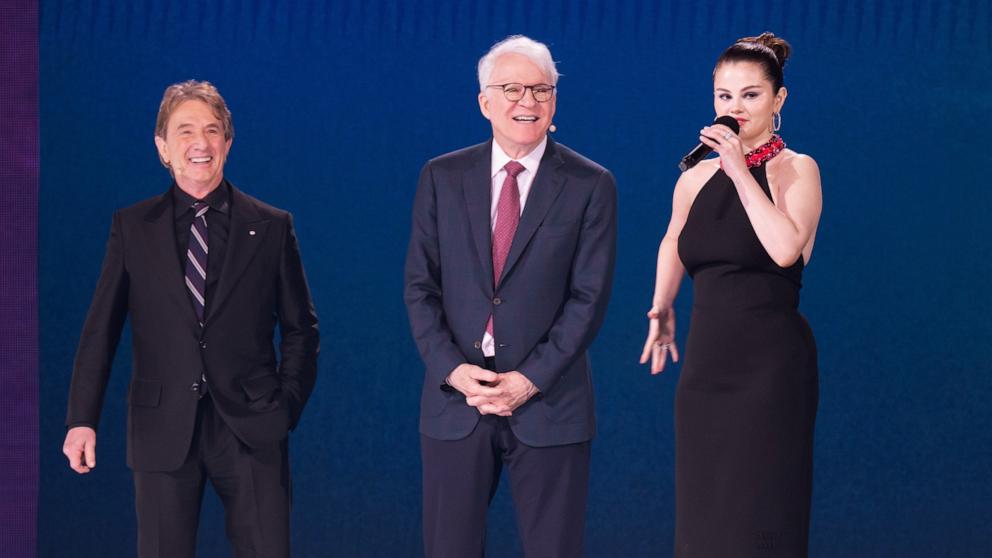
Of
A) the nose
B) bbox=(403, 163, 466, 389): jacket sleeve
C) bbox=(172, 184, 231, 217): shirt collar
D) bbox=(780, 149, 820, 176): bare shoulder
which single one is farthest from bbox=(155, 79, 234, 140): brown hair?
bbox=(780, 149, 820, 176): bare shoulder

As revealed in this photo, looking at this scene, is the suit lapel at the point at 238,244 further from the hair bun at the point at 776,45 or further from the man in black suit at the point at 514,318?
the hair bun at the point at 776,45

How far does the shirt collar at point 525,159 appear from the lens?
3.63 m

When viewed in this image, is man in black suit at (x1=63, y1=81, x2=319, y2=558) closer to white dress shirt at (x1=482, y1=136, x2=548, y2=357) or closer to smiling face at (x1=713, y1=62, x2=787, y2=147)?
white dress shirt at (x1=482, y1=136, x2=548, y2=357)

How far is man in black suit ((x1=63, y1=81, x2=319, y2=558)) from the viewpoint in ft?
11.9

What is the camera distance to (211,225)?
12.3ft

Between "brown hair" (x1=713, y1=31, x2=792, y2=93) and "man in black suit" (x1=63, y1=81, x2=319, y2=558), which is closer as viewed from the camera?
"brown hair" (x1=713, y1=31, x2=792, y2=93)

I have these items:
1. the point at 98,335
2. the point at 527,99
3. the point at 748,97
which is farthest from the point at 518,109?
the point at 98,335

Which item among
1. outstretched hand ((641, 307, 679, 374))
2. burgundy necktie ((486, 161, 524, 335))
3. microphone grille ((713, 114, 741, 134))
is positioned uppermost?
microphone grille ((713, 114, 741, 134))

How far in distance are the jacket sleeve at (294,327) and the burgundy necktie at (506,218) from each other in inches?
24.4

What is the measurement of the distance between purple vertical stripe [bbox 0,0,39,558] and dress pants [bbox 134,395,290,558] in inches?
48.8

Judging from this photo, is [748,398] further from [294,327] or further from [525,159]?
[294,327]

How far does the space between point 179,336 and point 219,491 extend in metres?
0.47

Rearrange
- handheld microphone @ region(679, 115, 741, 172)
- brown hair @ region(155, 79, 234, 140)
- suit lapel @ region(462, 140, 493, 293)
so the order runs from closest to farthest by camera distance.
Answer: handheld microphone @ region(679, 115, 741, 172)
suit lapel @ region(462, 140, 493, 293)
brown hair @ region(155, 79, 234, 140)

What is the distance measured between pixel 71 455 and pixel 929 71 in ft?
11.3
